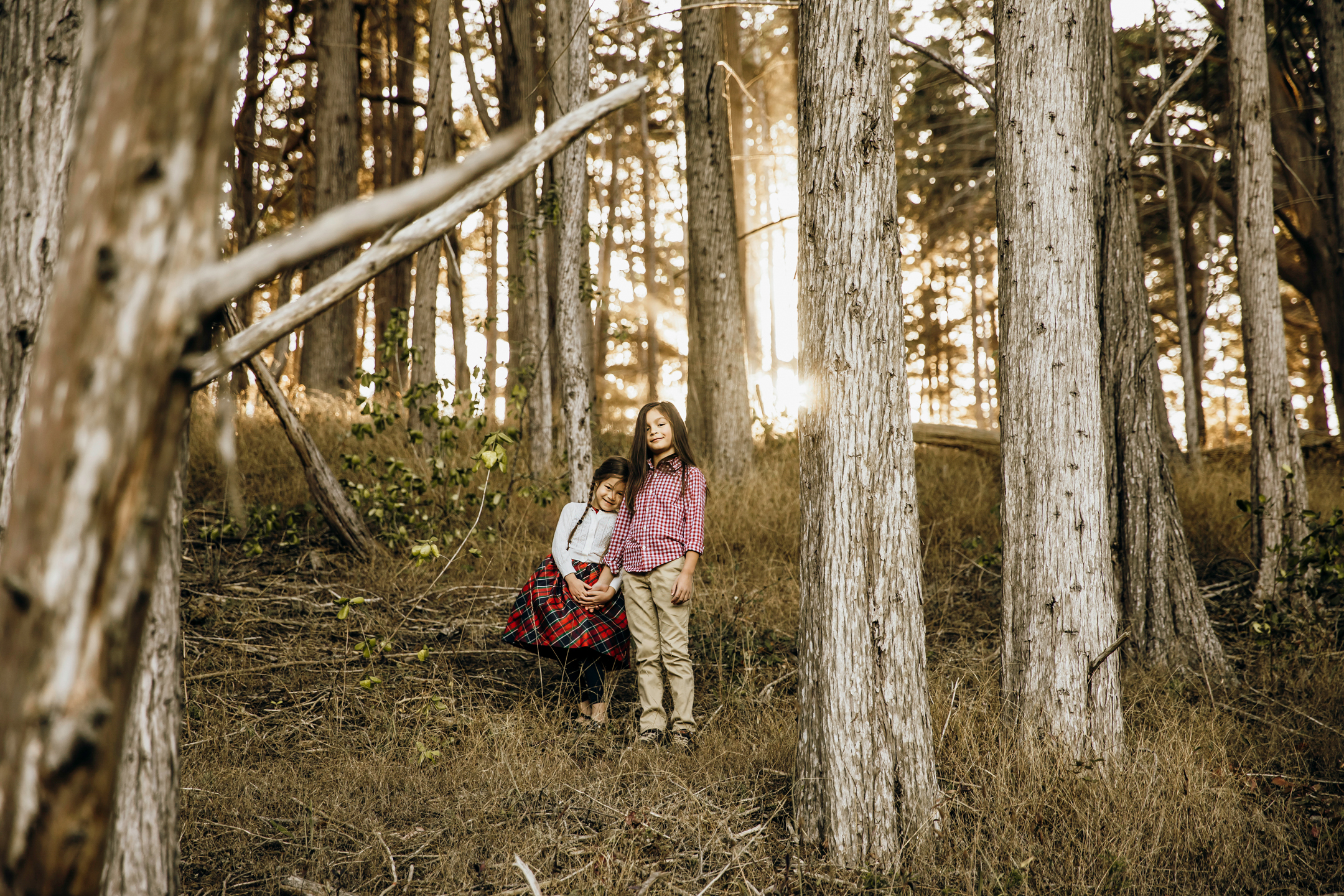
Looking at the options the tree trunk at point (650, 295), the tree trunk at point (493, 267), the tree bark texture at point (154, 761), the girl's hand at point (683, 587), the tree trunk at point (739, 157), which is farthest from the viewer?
the tree trunk at point (650, 295)

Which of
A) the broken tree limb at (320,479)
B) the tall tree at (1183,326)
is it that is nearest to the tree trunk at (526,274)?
the broken tree limb at (320,479)

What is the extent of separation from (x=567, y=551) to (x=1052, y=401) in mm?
2674

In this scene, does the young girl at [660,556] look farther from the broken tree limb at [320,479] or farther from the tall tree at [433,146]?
the tall tree at [433,146]

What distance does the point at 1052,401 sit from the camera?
159 inches

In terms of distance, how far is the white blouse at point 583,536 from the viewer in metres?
4.81

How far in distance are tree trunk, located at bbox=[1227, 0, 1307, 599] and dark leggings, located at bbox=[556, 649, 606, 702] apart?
450 cm

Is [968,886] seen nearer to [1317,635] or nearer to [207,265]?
[207,265]

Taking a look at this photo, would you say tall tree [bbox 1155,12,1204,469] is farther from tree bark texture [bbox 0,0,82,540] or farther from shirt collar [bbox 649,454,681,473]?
tree bark texture [bbox 0,0,82,540]

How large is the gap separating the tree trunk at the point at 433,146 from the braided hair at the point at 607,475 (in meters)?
2.60

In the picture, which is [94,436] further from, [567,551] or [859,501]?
[567,551]

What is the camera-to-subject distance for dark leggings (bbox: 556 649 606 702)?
4645 mm

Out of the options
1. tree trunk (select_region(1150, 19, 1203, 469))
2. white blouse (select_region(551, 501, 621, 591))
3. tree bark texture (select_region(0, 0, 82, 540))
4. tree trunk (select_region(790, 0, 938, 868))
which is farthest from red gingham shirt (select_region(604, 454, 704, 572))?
tree trunk (select_region(1150, 19, 1203, 469))

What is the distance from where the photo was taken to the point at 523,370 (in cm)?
761

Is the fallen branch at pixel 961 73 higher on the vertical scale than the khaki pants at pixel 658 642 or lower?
higher
